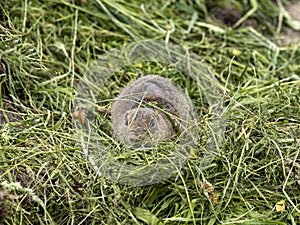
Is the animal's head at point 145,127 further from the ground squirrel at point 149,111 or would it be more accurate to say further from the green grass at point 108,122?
the green grass at point 108,122

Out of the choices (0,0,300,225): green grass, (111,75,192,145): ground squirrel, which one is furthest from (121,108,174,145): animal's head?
(0,0,300,225): green grass

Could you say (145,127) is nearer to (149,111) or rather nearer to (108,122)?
(149,111)

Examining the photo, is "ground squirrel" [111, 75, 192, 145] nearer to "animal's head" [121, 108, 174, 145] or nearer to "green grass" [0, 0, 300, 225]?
"animal's head" [121, 108, 174, 145]

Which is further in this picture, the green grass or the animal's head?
the animal's head

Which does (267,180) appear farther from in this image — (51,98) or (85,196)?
(51,98)

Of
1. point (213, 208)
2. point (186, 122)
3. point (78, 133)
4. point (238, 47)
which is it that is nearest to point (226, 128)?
point (186, 122)

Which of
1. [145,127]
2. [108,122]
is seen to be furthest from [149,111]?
[108,122]
